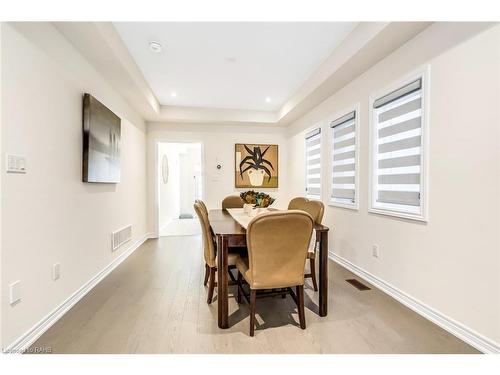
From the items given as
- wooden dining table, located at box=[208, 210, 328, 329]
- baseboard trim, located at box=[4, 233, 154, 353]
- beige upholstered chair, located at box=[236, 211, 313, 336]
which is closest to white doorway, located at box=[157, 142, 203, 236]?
baseboard trim, located at box=[4, 233, 154, 353]

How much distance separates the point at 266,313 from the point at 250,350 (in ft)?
1.63

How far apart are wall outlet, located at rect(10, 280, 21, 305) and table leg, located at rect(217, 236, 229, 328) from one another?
4.21 ft

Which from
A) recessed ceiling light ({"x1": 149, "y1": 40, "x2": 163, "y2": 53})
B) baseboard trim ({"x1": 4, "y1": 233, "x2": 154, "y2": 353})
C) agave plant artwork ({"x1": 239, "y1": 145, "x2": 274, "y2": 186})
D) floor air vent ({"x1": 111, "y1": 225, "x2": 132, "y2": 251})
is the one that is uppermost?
recessed ceiling light ({"x1": 149, "y1": 40, "x2": 163, "y2": 53})

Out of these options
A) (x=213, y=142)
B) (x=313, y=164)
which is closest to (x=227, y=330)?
(x=313, y=164)

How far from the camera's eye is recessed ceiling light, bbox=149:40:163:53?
8.39 ft

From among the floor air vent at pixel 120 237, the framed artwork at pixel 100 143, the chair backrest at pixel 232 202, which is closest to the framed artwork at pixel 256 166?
the chair backrest at pixel 232 202

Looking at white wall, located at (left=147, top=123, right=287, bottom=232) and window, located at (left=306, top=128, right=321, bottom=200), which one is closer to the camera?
window, located at (left=306, top=128, right=321, bottom=200)

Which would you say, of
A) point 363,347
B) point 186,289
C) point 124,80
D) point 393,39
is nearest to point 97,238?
point 186,289

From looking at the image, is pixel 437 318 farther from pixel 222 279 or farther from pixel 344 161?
pixel 344 161

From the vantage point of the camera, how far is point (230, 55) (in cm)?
284

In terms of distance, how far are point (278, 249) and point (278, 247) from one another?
0.02 m

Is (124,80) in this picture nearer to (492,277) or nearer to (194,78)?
(194,78)

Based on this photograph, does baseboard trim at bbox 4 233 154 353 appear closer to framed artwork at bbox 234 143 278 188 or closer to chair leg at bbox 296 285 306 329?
chair leg at bbox 296 285 306 329

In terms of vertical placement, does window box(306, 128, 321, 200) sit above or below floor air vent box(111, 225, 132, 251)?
above
